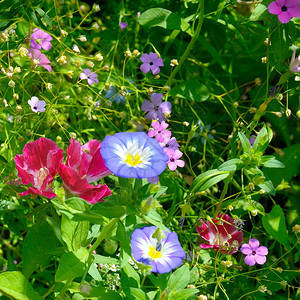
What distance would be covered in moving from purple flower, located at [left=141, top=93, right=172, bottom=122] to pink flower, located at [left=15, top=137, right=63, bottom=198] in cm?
33

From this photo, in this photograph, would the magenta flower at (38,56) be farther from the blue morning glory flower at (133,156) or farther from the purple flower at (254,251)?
the purple flower at (254,251)

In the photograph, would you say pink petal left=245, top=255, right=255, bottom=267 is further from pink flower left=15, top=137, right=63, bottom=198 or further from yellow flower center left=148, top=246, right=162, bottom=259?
pink flower left=15, top=137, right=63, bottom=198

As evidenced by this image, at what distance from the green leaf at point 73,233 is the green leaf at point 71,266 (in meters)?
0.05

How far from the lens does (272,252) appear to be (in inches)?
54.3

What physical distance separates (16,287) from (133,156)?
0.35 meters

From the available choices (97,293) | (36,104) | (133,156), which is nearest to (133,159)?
(133,156)

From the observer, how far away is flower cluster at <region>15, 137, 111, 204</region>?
3.18 feet

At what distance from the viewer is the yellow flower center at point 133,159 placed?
86 centimetres

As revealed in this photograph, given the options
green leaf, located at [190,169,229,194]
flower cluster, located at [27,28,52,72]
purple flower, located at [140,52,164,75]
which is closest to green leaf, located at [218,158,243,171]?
green leaf, located at [190,169,229,194]

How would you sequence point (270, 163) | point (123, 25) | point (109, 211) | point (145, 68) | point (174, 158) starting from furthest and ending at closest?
point (123, 25) < point (145, 68) < point (174, 158) < point (270, 163) < point (109, 211)

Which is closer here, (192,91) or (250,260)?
(250,260)

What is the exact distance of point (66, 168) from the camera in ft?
3.14

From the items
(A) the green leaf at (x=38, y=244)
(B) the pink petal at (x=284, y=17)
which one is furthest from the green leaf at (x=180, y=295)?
(B) the pink petal at (x=284, y=17)

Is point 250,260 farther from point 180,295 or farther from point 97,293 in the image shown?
point 97,293
